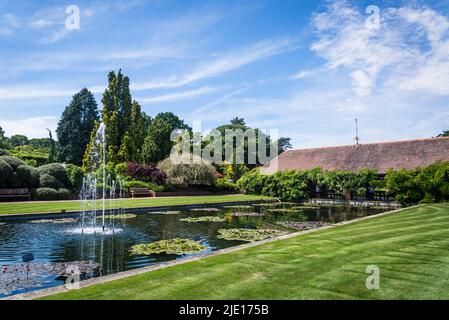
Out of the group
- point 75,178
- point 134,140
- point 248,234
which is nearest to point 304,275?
point 248,234

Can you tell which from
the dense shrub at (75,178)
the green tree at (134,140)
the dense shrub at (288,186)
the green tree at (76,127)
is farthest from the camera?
the green tree at (76,127)

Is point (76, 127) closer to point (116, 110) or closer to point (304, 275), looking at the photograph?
point (116, 110)

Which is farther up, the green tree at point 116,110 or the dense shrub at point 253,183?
the green tree at point 116,110

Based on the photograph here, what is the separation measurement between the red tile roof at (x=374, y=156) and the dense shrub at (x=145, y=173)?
500 inches

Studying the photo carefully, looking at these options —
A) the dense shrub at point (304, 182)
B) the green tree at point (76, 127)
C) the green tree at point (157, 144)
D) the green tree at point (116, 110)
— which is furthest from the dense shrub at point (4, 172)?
the green tree at point (76, 127)

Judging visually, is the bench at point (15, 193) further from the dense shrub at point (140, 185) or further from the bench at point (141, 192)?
the bench at point (141, 192)

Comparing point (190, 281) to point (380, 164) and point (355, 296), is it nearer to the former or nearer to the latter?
point (355, 296)

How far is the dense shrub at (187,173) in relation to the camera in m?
36.2

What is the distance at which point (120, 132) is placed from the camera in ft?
141

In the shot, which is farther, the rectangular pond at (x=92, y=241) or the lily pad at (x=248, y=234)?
the lily pad at (x=248, y=234)

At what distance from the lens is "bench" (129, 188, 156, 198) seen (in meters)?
32.5

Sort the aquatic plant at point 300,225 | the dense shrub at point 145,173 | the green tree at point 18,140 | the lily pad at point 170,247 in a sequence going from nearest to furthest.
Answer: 1. the lily pad at point 170,247
2. the aquatic plant at point 300,225
3. the dense shrub at point 145,173
4. the green tree at point 18,140

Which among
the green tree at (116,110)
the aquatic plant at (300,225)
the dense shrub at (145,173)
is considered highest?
the green tree at (116,110)
